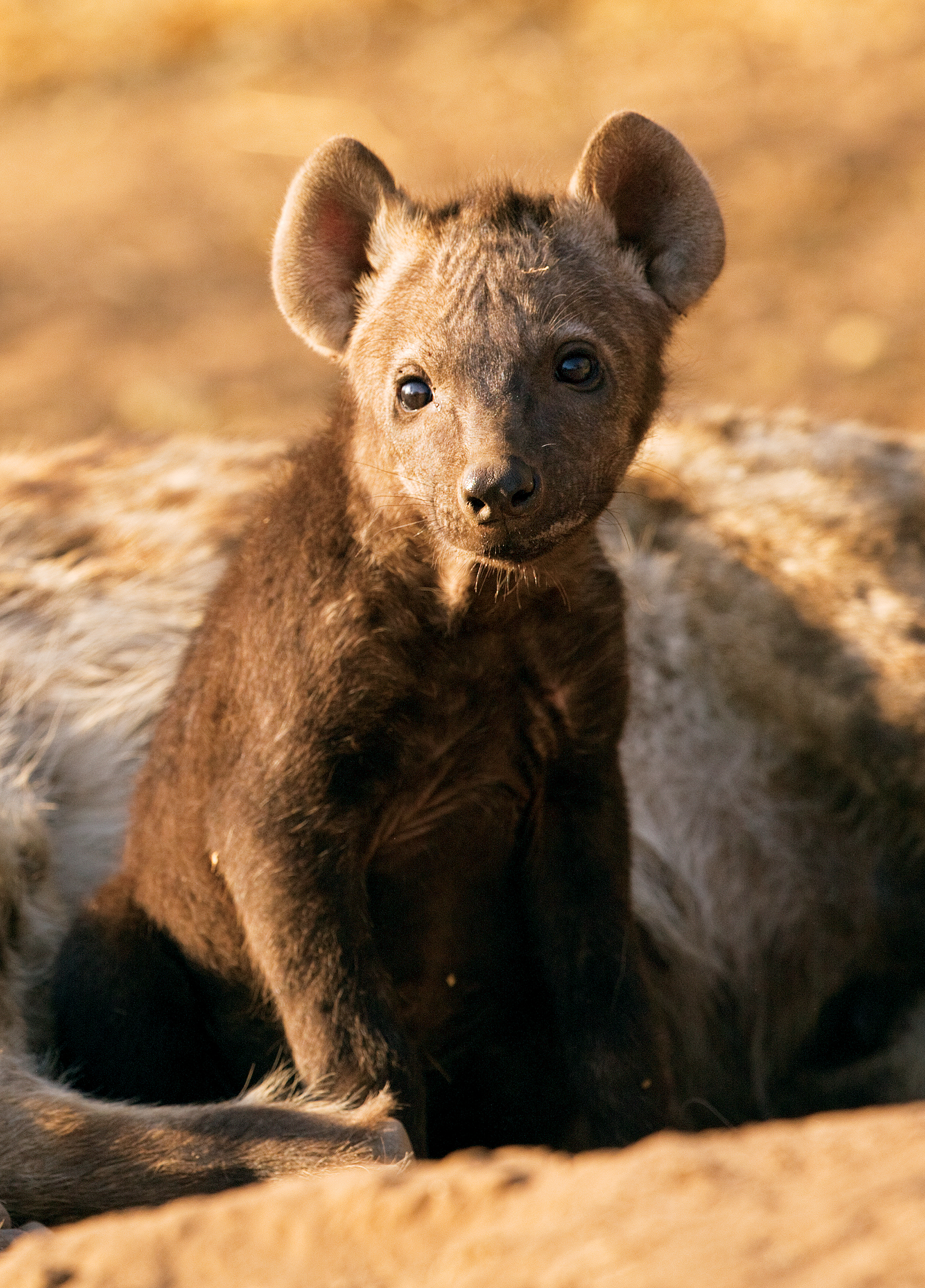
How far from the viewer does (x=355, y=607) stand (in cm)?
267

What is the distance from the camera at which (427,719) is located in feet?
8.94

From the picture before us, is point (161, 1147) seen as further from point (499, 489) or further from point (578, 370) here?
point (578, 370)

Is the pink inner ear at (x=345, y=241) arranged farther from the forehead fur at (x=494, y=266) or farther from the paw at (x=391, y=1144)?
the paw at (x=391, y=1144)

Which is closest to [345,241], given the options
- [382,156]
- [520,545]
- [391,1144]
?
[520,545]

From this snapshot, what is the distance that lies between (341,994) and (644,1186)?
36.5 inches

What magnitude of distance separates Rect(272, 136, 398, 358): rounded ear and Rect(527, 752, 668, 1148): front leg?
87cm

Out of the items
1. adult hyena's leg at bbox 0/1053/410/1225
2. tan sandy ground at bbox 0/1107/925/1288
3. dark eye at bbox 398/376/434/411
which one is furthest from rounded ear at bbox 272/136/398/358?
tan sandy ground at bbox 0/1107/925/1288

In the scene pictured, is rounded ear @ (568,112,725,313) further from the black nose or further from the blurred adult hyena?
the blurred adult hyena

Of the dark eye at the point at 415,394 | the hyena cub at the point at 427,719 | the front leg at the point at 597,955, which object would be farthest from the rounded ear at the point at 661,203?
the front leg at the point at 597,955

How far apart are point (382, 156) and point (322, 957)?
6.36 meters

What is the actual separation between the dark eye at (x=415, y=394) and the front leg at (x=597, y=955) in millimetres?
698

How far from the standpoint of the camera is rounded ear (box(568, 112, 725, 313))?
282cm

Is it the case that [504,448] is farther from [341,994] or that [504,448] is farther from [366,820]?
[341,994]

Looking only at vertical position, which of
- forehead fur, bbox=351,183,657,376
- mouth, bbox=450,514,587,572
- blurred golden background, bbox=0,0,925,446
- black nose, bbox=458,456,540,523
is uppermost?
blurred golden background, bbox=0,0,925,446
